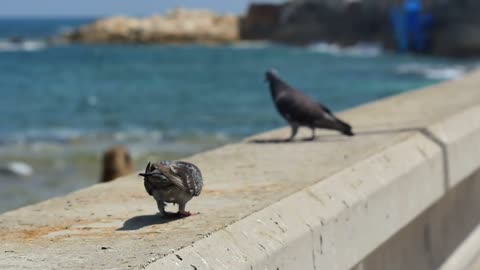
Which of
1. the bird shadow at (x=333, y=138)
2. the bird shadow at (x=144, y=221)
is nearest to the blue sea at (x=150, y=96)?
the bird shadow at (x=333, y=138)

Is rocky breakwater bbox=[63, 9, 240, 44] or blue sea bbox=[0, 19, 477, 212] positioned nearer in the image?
blue sea bbox=[0, 19, 477, 212]

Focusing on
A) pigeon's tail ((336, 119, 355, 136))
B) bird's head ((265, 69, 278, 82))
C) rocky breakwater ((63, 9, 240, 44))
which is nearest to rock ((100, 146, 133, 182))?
bird's head ((265, 69, 278, 82))

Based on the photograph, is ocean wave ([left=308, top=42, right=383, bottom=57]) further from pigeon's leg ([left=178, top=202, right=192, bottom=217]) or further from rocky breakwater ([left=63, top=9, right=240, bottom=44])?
pigeon's leg ([left=178, top=202, right=192, bottom=217])

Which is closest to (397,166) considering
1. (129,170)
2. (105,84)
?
(129,170)

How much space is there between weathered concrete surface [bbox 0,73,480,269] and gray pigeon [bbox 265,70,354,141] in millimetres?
216

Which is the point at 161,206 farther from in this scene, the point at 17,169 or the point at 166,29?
the point at 166,29

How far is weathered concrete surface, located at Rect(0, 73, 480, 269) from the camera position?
8.77 feet

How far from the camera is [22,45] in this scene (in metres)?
91.8

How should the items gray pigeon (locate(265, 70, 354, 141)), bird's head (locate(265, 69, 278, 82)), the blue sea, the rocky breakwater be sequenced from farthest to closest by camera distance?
the rocky breakwater, the blue sea, bird's head (locate(265, 69, 278, 82)), gray pigeon (locate(265, 70, 354, 141))

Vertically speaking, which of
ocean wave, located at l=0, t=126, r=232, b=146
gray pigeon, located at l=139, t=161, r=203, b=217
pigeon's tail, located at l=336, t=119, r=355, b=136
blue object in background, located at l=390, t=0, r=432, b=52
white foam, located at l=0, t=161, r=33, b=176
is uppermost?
gray pigeon, located at l=139, t=161, r=203, b=217

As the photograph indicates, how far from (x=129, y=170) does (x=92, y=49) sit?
7120cm

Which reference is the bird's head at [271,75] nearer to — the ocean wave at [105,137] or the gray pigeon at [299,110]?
the gray pigeon at [299,110]

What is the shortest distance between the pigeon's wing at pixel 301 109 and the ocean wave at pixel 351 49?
62142 millimetres

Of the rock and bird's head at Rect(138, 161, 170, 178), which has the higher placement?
bird's head at Rect(138, 161, 170, 178)
